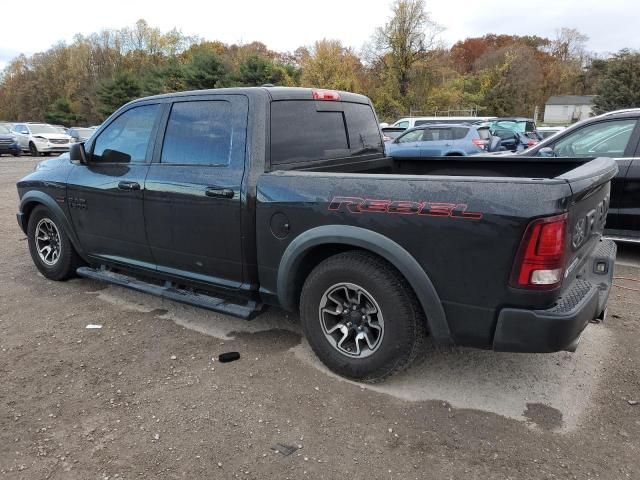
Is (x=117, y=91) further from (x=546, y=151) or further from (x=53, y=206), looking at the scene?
(x=546, y=151)

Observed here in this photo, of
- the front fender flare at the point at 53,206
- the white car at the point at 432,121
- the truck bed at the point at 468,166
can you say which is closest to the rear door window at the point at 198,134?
the truck bed at the point at 468,166

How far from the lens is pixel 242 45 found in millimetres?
66625

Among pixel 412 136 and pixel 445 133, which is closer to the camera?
pixel 445 133

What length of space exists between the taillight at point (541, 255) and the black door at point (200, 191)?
187 centimetres

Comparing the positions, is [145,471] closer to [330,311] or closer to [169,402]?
[169,402]

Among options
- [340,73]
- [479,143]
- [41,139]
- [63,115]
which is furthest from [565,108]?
[41,139]

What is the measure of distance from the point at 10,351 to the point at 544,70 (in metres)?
82.8

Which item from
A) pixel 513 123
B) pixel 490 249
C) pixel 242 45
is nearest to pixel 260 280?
pixel 490 249

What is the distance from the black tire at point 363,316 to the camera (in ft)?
9.43

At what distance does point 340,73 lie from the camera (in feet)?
128

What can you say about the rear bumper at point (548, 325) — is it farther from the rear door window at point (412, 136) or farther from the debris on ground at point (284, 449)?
the rear door window at point (412, 136)

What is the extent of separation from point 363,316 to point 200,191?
59.7 inches

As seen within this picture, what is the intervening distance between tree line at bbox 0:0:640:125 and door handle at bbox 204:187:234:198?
33.0 meters

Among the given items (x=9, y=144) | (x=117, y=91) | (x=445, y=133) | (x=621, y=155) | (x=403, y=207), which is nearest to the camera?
(x=403, y=207)
